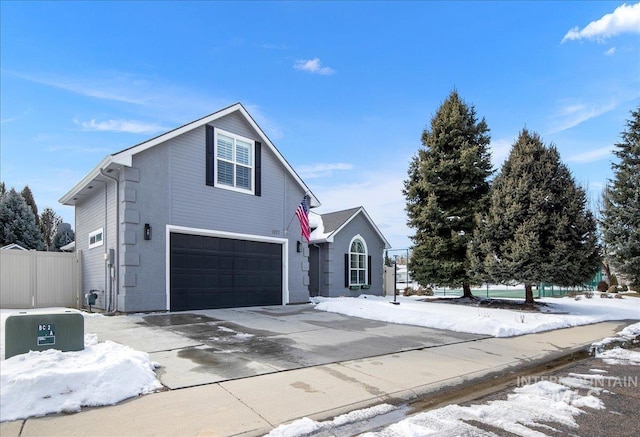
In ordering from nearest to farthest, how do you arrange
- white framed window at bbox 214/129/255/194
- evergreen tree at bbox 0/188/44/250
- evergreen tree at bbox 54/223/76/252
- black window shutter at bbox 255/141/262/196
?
white framed window at bbox 214/129/255/194, black window shutter at bbox 255/141/262/196, evergreen tree at bbox 0/188/44/250, evergreen tree at bbox 54/223/76/252

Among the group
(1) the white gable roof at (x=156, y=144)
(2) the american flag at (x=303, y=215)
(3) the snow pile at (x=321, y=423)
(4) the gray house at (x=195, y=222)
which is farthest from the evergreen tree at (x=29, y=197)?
(3) the snow pile at (x=321, y=423)

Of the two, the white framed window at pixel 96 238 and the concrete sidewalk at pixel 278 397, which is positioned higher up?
the white framed window at pixel 96 238

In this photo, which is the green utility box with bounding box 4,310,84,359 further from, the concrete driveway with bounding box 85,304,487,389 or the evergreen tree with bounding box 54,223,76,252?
the evergreen tree with bounding box 54,223,76,252

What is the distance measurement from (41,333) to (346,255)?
14924mm

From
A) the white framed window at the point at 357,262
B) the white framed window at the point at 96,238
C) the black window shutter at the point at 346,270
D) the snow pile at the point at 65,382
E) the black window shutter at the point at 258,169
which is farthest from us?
the white framed window at the point at 357,262

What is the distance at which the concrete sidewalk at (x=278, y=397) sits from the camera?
361 cm

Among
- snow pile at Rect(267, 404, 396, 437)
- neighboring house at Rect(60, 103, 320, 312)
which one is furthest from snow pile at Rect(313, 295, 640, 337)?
snow pile at Rect(267, 404, 396, 437)

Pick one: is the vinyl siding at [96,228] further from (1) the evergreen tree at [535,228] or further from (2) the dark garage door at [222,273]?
(1) the evergreen tree at [535,228]

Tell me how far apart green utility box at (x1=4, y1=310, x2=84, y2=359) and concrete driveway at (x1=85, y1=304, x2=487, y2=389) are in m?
1.22

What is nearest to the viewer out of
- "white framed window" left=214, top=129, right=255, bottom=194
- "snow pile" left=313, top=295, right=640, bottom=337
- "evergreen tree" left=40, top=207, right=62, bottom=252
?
"snow pile" left=313, top=295, right=640, bottom=337

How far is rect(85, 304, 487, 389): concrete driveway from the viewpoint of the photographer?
569 centimetres

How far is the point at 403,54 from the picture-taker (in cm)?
1534

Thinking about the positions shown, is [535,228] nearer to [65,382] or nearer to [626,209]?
[626,209]

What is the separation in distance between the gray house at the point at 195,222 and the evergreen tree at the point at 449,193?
611cm
